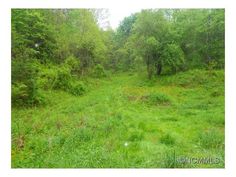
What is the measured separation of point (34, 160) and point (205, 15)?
17.2 feet

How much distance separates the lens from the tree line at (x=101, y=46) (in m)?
7.21

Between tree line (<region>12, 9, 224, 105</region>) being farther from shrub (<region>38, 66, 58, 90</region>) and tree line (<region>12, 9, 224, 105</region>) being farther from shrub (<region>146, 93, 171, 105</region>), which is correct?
shrub (<region>146, 93, 171, 105</region>)

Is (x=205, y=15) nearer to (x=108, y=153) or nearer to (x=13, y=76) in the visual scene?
(x=108, y=153)

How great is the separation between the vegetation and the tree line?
0.03 meters

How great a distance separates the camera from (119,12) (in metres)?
6.96

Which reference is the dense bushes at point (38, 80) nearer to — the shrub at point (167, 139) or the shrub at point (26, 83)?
the shrub at point (26, 83)

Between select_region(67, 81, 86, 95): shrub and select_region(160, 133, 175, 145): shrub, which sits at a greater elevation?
select_region(67, 81, 86, 95): shrub

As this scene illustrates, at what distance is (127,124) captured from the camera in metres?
6.95

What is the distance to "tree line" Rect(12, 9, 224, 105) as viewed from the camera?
284 inches

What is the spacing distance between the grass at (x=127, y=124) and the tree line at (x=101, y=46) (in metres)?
0.32

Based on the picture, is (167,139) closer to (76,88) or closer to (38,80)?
(76,88)

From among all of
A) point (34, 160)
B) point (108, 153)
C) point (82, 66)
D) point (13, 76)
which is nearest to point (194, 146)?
point (108, 153)

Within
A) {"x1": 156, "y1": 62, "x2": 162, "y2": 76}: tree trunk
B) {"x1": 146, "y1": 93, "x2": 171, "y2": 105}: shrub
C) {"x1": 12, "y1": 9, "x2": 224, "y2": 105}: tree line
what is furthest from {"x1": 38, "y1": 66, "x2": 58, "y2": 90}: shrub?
{"x1": 156, "y1": 62, "x2": 162, "y2": 76}: tree trunk

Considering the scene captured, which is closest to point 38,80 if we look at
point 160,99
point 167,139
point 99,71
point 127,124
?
point 99,71
